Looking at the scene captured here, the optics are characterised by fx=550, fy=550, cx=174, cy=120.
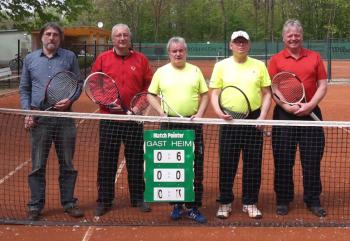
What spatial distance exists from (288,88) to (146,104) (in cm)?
150

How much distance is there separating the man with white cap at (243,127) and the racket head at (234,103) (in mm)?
68

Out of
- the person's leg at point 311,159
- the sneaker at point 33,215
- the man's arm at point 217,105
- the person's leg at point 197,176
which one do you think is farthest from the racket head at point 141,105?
the person's leg at point 311,159

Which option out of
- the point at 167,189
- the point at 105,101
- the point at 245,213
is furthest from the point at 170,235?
the point at 105,101

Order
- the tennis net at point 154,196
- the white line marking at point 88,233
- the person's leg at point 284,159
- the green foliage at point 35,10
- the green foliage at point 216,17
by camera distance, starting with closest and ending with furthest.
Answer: the white line marking at point 88,233 → the tennis net at point 154,196 → the person's leg at point 284,159 → the green foliage at point 35,10 → the green foliage at point 216,17

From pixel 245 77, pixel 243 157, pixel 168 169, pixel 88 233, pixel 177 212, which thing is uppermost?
pixel 245 77

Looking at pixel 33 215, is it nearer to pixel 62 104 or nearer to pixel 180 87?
pixel 62 104

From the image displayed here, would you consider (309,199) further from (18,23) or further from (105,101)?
(18,23)

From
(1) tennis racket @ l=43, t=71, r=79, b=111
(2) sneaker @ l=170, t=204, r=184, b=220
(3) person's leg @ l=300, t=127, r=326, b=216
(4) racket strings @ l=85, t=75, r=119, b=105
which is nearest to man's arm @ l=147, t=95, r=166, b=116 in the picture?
(4) racket strings @ l=85, t=75, r=119, b=105

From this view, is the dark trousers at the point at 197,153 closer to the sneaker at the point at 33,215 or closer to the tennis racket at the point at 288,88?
the tennis racket at the point at 288,88

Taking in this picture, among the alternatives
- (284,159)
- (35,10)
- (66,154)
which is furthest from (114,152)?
(35,10)

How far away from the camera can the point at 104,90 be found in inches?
224

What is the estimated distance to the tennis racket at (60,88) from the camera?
5.65 metres

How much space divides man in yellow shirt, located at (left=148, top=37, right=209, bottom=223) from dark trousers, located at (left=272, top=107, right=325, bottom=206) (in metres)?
0.87

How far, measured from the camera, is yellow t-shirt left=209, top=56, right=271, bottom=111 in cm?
559
